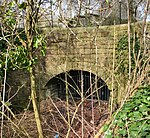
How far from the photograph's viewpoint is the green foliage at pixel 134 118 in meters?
2.65

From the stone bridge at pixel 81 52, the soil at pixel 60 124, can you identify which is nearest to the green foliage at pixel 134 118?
the soil at pixel 60 124

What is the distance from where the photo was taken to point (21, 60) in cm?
292

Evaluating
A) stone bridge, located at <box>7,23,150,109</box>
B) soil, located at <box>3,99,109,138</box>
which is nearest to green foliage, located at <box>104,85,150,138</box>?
soil, located at <box>3,99,109,138</box>

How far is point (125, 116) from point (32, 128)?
10.1 ft

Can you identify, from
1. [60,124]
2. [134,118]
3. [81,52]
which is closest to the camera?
[134,118]

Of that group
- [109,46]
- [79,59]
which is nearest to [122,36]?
[109,46]

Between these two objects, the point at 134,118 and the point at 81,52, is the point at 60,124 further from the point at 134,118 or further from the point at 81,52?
the point at 134,118

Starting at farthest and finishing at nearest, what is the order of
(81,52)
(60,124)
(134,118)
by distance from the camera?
(81,52) < (60,124) < (134,118)

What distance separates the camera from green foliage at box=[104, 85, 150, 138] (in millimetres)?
2645

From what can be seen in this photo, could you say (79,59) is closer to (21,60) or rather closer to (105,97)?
(105,97)

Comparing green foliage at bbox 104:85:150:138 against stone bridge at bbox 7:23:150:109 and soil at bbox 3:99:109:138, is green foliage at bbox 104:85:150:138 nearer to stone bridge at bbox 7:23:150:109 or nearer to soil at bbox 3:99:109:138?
soil at bbox 3:99:109:138

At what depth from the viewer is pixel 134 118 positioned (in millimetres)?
2885

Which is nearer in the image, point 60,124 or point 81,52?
point 60,124

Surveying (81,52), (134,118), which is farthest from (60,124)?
(134,118)
